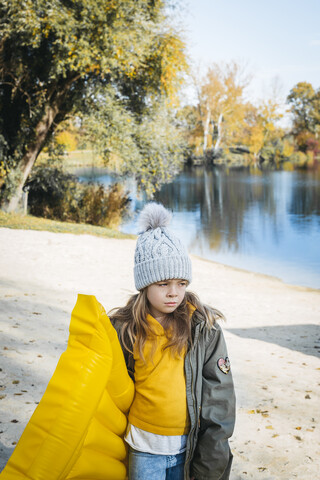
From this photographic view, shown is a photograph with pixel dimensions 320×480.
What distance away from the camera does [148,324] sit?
2.25 metres

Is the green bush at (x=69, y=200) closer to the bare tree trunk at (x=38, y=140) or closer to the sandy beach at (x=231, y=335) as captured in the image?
the bare tree trunk at (x=38, y=140)

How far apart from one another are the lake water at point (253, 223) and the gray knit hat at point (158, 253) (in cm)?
899

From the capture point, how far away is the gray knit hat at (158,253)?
7.46 ft

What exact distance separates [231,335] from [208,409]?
5282mm

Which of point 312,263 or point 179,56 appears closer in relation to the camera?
point 179,56

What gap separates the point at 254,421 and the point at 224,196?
26.5 metres

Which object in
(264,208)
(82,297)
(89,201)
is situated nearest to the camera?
(82,297)

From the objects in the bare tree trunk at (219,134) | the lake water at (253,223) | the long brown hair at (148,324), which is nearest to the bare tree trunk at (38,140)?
the lake water at (253,223)

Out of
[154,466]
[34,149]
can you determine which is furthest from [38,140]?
[154,466]

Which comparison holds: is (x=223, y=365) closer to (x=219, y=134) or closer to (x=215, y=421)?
(x=215, y=421)

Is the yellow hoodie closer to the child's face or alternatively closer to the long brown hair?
the long brown hair

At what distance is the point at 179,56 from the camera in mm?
14109

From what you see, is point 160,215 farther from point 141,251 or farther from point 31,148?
point 31,148

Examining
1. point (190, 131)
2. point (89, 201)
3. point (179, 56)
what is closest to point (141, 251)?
point (179, 56)
